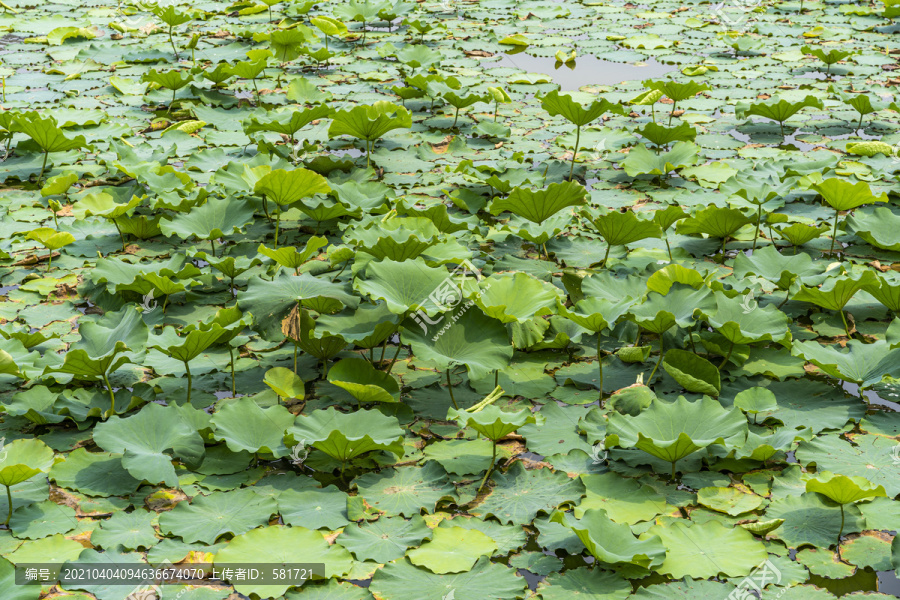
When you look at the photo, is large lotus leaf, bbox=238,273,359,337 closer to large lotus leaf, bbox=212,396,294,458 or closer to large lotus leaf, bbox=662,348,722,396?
large lotus leaf, bbox=212,396,294,458

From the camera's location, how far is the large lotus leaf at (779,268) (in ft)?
11.2

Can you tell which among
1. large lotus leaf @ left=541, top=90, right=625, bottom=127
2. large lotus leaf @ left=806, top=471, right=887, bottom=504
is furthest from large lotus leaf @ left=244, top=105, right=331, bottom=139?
large lotus leaf @ left=806, top=471, right=887, bottom=504

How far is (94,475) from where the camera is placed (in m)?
2.55

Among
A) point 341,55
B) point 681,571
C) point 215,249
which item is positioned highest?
point 341,55

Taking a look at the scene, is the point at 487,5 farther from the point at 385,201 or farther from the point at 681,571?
the point at 681,571

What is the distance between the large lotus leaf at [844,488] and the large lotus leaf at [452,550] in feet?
3.22

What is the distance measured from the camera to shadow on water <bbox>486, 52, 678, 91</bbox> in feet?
21.6

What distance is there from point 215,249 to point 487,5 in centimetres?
607

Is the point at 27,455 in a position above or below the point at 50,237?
below

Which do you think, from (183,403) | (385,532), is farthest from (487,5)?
(385,532)

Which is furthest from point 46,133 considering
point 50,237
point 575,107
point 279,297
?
point 575,107

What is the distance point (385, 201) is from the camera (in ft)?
13.7

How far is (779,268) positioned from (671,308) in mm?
823

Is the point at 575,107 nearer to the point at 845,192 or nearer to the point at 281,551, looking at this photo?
the point at 845,192
